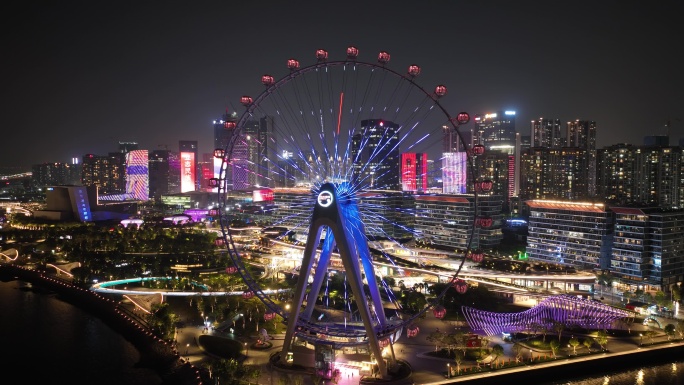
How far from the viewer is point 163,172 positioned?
4577 inches

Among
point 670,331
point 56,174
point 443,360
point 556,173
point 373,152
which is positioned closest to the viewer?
point 373,152

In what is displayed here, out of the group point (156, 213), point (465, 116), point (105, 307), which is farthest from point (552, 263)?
point (156, 213)

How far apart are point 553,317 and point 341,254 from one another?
13074 mm

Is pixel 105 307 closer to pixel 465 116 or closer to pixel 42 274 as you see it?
pixel 42 274

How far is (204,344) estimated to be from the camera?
21.9 meters

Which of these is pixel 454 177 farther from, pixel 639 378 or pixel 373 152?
pixel 373 152

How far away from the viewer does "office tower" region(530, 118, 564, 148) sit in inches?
3920

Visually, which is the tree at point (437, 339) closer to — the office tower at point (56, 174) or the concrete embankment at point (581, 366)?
the concrete embankment at point (581, 366)

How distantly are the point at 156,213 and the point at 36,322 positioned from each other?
55.2m

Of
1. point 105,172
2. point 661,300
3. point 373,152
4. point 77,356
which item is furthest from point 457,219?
point 105,172

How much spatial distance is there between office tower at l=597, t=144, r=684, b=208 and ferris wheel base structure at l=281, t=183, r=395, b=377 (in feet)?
160

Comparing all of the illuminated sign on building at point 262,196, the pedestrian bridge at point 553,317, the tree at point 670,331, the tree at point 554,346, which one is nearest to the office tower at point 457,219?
the pedestrian bridge at point 553,317

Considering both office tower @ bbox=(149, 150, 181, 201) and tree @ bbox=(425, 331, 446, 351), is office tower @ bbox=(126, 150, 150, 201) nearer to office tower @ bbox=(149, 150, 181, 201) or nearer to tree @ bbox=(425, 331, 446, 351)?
office tower @ bbox=(149, 150, 181, 201)

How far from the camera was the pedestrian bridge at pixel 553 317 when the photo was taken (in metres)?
24.4
